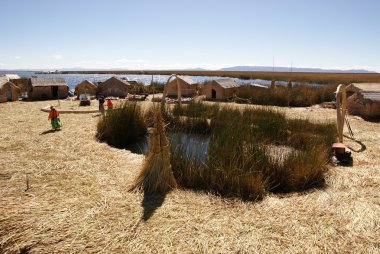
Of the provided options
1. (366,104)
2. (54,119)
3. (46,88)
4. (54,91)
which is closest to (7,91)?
(46,88)

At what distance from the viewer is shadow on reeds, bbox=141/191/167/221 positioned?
154 inches

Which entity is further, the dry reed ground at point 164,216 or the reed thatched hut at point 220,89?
the reed thatched hut at point 220,89

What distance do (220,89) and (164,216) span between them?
1631cm

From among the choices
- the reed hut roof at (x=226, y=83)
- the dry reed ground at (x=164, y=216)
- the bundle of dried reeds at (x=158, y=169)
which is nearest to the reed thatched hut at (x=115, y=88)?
the reed hut roof at (x=226, y=83)

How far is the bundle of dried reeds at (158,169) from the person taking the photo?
15.3 ft

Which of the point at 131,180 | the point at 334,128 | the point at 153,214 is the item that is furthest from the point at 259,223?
the point at 334,128

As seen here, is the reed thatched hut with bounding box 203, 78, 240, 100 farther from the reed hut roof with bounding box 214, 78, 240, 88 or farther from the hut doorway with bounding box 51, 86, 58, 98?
the hut doorway with bounding box 51, 86, 58, 98

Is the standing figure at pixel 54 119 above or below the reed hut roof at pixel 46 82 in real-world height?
below

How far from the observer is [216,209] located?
4098 mm

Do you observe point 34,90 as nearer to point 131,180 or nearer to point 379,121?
point 131,180

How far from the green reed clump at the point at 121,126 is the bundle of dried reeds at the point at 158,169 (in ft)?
12.8

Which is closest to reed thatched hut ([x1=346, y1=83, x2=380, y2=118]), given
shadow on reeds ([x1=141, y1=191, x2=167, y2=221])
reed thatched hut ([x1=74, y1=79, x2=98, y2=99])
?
shadow on reeds ([x1=141, y1=191, x2=167, y2=221])

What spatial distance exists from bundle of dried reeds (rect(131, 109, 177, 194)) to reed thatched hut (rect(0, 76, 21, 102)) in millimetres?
15480

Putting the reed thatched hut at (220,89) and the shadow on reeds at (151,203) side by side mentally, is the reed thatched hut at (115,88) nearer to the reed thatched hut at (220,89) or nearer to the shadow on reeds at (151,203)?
the reed thatched hut at (220,89)
